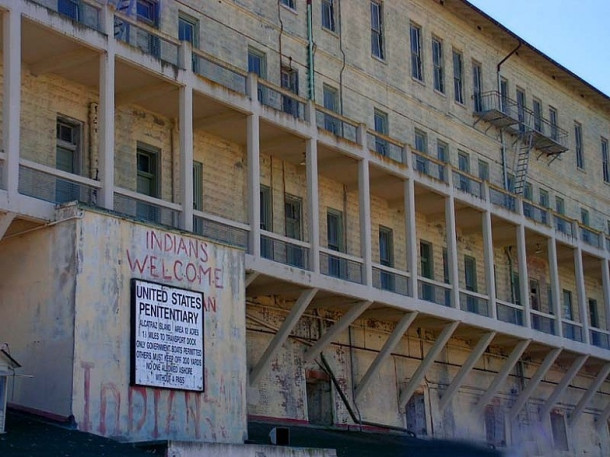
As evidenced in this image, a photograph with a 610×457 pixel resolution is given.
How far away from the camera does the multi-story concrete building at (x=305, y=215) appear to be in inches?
850

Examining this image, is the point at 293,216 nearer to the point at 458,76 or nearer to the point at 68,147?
the point at 68,147

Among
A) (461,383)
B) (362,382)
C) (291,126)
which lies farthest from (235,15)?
(461,383)

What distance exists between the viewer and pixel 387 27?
3641 cm

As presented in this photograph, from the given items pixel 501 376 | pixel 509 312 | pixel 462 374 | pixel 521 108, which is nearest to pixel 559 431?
pixel 509 312

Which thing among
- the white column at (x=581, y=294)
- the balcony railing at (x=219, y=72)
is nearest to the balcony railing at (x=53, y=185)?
the balcony railing at (x=219, y=72)

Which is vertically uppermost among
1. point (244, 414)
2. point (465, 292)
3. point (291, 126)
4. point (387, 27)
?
point (387, 27)

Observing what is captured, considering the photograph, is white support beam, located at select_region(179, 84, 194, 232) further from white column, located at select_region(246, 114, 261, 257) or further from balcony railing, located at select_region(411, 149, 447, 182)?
balcony railing, located at select_region(411, 149, 447, 182)

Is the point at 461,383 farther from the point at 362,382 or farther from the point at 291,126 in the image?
the point at 291,126

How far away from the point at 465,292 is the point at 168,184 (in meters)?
10.1

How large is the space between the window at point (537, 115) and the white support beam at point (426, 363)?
1342 centimetres

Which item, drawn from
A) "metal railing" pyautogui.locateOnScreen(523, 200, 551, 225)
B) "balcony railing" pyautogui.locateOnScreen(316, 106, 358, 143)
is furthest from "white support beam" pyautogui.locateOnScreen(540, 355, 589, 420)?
"balcony railing" pyautogui.locateOnScreen(316, 106, 358, 143)

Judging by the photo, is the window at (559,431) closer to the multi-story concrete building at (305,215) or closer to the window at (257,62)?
the multi-story concrete building at (305,215)

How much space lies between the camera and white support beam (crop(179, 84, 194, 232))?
24.6 meters

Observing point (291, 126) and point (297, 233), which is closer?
point (291, 126)
